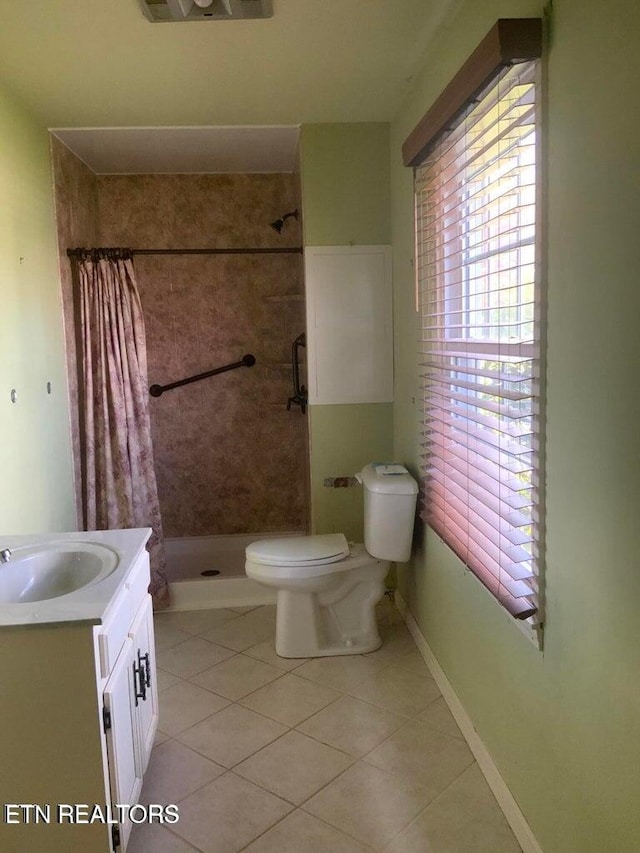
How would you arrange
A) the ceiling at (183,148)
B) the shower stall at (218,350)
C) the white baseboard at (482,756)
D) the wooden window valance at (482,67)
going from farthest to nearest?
the shower stall at (218,350) → the ceiling at (183,148) → the white baseboard at (482,756) → the wooden window valance at (482,67)

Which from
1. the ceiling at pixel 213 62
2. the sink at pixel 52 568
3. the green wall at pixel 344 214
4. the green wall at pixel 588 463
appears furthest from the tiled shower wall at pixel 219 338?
the green wall at pixel 588 463

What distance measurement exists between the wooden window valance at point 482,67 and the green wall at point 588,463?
6 cm

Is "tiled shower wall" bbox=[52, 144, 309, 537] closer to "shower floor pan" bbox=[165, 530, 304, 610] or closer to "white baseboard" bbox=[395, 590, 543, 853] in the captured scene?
"shower floor pan" bbox=[165, 530, 304, 610]

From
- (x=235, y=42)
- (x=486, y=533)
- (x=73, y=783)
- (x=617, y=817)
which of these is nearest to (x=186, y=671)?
(x=73, y=783)

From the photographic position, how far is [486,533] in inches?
78.3

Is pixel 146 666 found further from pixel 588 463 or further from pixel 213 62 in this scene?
pixel 213 62

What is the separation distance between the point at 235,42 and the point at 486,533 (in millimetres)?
1739

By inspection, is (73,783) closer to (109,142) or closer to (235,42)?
(235,42)

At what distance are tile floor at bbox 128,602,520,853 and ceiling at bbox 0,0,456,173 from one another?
231 centimetres

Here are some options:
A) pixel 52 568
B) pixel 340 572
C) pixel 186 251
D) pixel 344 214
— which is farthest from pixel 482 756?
pixel 186 251

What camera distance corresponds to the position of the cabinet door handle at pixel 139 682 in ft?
6.43

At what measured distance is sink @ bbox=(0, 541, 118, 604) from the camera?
1.96m

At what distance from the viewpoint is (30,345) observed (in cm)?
272

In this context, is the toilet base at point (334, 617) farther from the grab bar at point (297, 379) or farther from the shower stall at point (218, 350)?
the grab bar at point (297, 379)
